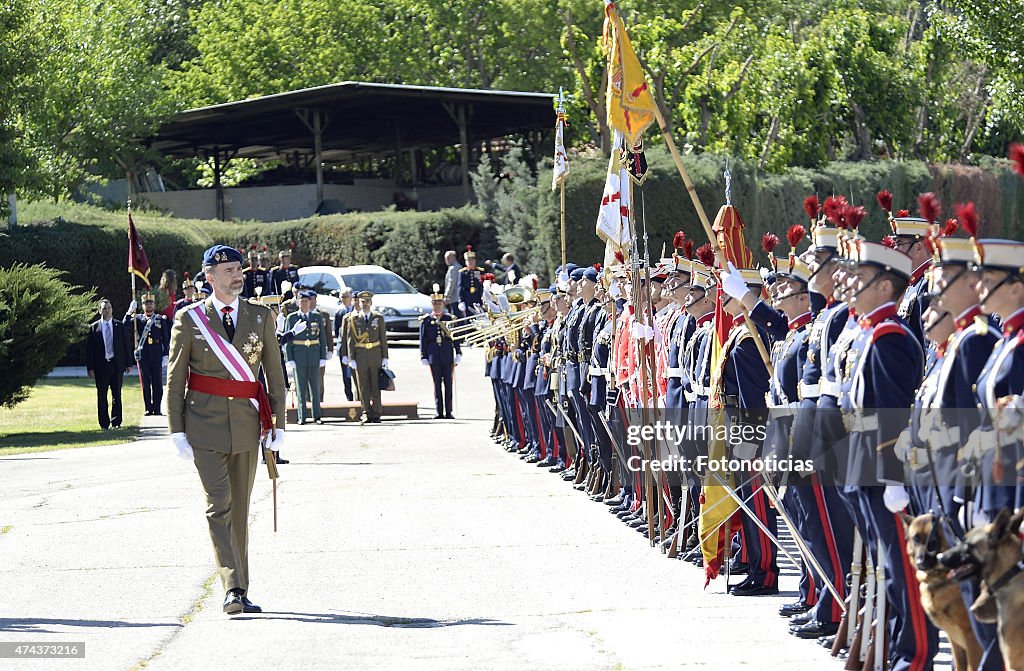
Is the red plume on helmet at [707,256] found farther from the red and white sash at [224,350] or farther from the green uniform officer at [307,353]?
the green uniform officer at [307,353]

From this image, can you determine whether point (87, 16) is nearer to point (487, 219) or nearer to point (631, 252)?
point (487, 219)

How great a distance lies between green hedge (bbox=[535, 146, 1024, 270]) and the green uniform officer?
8.29 m

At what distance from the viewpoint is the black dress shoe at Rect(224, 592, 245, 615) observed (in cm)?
810

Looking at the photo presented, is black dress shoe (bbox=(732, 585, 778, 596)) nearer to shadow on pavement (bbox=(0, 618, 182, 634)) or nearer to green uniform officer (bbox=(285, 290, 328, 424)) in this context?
shadow on pavement (bbox=(0, 618, 182, 634))

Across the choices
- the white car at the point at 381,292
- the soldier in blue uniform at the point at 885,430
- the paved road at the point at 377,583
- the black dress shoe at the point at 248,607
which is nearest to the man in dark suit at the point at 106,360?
the paved road at the point at 377,583

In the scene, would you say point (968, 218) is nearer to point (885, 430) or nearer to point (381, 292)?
point (885, 430)

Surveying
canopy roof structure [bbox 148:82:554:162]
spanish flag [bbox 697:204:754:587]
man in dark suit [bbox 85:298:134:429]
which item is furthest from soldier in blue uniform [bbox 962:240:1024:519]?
canopy roof structure [bbox 148:82:554:162]

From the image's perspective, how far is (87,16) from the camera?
183 feet

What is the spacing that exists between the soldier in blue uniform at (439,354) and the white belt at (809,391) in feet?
45.1

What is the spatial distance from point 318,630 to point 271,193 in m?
38.3

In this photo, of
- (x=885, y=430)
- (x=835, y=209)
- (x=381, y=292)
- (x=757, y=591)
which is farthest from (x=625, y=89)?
(x=381, y=292)

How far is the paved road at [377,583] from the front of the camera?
7.20 metres

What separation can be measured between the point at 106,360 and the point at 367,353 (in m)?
3.71

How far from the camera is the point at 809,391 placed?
7102 mm
